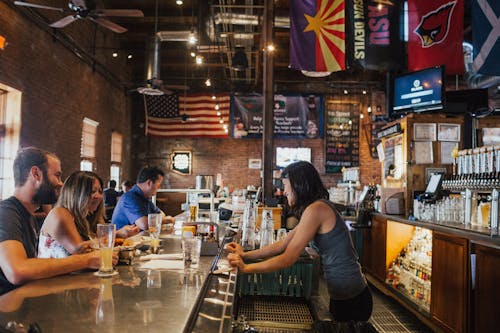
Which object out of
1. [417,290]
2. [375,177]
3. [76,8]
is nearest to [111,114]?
[76,8]

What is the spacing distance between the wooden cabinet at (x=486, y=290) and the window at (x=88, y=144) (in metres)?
8.52

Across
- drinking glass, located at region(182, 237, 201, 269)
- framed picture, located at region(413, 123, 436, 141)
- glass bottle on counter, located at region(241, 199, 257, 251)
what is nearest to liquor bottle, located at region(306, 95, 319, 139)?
framed picture, located at region(413, 123, 436, 141)

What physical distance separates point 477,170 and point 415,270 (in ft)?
4.16

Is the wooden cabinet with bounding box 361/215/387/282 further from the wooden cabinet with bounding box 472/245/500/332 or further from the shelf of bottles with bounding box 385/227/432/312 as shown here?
the wooden cabinet with bounding box 472/245/500/332

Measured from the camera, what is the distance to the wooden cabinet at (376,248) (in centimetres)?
500

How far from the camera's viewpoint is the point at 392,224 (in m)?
4.87

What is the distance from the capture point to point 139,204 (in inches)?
162

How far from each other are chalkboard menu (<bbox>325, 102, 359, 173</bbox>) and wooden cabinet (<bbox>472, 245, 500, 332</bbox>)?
977cm

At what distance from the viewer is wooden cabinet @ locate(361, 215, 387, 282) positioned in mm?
5004

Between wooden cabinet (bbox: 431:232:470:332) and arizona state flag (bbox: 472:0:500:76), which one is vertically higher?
arizona state flag (bbox: 472:0:500:76)

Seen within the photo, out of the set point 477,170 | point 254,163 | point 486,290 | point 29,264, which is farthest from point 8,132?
point 254,163

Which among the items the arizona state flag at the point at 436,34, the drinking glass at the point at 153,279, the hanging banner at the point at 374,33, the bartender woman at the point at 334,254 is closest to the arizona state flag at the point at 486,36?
the arizona state flag at the point at 436,34

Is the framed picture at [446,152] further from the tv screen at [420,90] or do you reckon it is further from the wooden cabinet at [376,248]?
the wooden cabinet at [376,248]

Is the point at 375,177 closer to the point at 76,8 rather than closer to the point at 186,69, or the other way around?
the point at 186,69
